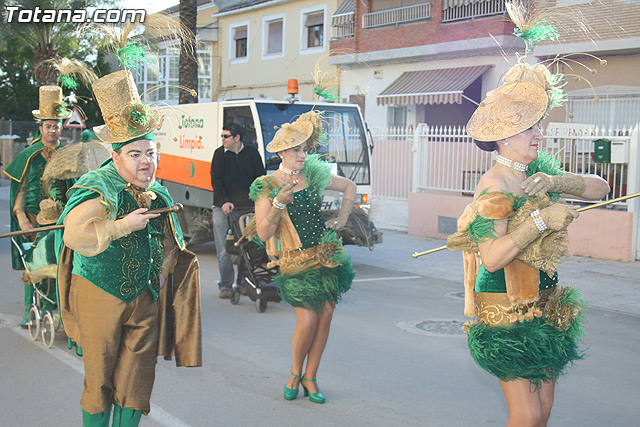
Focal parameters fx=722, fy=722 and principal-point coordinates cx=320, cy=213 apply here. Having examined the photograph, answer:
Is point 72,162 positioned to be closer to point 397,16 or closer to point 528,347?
point 528,347

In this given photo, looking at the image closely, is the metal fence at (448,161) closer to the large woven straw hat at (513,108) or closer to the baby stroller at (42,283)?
the baby stroller at (42,283)

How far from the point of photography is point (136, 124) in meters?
3.71

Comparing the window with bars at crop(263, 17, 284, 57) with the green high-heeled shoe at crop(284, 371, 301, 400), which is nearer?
the green high-heeled shoe at crop(284, 371, 301, 400)

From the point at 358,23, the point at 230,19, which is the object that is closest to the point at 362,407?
the point at 358,23

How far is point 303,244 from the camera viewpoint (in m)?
5.10

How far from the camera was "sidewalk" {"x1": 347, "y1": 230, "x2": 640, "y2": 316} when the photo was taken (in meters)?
9.04

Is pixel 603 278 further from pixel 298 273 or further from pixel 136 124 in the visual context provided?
pixel 136 124

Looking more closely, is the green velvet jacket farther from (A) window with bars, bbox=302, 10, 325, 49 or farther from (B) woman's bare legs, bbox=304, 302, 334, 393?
(A) window with bars, bbox=302, 10, 325, 49

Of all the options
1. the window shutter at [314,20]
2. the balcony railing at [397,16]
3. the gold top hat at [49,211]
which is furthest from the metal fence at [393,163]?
the gold top hat at [49,211]

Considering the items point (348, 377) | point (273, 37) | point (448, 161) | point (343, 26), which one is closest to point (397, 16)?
point (343, 26)

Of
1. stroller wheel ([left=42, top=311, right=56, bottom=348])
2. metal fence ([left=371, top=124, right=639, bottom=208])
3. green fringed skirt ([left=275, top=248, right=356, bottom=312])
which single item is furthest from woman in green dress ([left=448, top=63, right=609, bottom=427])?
metal fence ([left=371, top=124, right=639, bottom=208])

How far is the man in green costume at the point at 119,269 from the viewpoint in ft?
11.6

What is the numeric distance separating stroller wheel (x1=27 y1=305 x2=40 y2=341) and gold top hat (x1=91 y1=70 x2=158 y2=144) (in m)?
3.39

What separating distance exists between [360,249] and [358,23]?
11278mm
